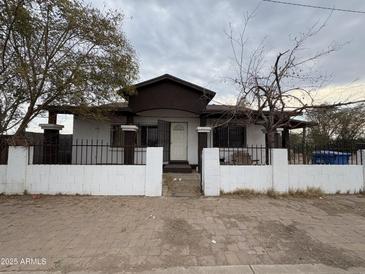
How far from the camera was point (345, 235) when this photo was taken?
4785mm

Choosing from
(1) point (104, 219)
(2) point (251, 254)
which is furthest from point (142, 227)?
(2) point (251, 254)

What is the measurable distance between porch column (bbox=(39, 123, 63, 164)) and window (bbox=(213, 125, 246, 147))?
7.40 m

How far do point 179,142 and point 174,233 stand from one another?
27.0 feet

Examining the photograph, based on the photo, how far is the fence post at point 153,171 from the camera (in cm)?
757

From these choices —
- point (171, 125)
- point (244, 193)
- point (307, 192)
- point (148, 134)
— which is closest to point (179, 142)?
point (171, 125)

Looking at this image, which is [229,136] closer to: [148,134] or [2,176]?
[148,134]

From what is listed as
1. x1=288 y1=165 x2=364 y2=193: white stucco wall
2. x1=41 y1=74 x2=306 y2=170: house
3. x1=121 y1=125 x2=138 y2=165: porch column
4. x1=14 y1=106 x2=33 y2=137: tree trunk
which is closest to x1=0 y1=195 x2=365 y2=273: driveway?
x1=288 y1=165 x2=364 y2=193: white stucco wall

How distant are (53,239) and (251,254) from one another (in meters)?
3.43

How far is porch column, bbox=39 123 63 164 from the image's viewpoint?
8.02 metres

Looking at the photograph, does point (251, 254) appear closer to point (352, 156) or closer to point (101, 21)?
point (352, 156)

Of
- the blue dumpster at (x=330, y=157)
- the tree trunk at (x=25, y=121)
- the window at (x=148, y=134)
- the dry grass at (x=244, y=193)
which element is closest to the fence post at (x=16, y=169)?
the tree trunk at (x=25, y=121)

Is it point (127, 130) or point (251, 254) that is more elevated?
point (127, 130)

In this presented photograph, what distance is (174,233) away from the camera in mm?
4785

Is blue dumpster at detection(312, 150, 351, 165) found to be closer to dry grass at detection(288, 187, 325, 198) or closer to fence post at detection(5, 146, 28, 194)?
→ dry grass at detection(288, 187, 325, 198)
